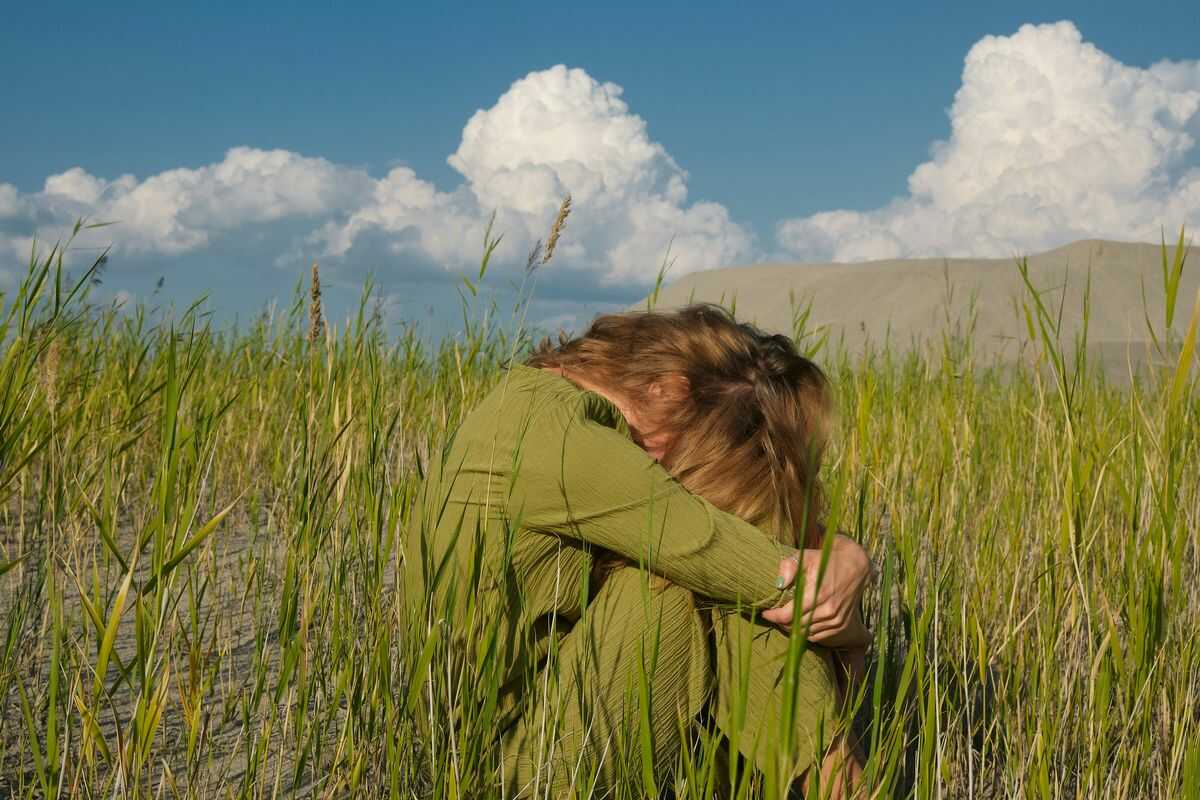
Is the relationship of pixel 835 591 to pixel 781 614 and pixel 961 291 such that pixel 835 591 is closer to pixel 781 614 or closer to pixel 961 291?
pixel 781 614

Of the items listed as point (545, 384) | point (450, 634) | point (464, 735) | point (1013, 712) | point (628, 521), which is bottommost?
point (1013, 712)

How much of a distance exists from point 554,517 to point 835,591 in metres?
0.38

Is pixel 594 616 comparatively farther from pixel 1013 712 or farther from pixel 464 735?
pixel 1013 712

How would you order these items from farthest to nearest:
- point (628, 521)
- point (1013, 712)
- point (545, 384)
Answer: point (1013, 712), point (545, 384), point (628, 521)

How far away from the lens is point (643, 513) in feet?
4.06

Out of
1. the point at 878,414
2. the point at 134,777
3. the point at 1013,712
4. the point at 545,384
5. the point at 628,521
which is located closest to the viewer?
the point at 134,777

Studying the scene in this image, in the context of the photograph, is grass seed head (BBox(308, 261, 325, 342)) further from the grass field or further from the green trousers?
the green trousers

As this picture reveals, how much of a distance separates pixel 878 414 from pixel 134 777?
3018 mm

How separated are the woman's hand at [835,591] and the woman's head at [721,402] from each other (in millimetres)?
86

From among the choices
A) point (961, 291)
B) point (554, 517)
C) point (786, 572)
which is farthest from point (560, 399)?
point (961, 291)

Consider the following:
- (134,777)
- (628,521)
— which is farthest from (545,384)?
(134,777)

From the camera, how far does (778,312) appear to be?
50.5ft

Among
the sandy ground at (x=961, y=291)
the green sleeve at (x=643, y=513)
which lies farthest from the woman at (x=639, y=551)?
the sandy ground at (x=961, y=291)

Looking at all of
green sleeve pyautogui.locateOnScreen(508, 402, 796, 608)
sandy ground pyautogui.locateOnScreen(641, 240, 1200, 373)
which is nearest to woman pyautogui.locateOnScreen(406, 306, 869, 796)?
green sleeve pyautogui.locateOnScreen(508, 402, 796, 608)
